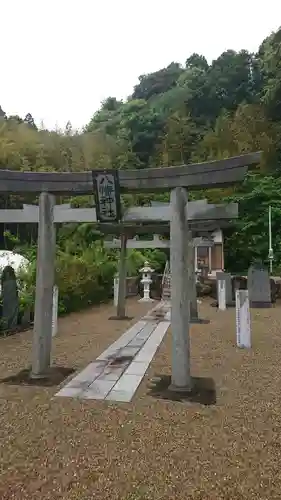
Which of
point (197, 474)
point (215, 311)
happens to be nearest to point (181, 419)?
point (197, 474)

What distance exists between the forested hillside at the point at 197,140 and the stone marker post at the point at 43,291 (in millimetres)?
5728

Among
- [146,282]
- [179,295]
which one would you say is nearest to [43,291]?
[179,295]

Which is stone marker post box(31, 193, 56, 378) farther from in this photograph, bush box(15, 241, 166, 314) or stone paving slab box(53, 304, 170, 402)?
bush box(15, 241, 166, 314)

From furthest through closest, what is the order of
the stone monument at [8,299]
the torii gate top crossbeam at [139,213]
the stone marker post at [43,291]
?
1. the stone monument at [8,299]
2. the stone marker post at [43,291]
3. the torii gate top crossbeam at [139,213]

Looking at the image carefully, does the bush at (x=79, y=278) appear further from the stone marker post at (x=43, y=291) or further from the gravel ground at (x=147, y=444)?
the gravel ground at (x=147, y=444)

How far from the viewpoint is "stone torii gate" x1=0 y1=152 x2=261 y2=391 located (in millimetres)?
3834

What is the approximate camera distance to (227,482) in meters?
2.21

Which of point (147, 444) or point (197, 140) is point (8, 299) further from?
point (197, 140)

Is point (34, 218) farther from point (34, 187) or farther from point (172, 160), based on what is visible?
point (172, 160)

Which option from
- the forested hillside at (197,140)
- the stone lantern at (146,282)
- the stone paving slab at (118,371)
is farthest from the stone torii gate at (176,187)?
the stone lantern at (146,282)

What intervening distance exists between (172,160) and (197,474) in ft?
72.5

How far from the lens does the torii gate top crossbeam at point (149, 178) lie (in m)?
3.77

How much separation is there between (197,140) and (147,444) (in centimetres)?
2303

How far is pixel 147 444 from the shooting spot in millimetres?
2660
